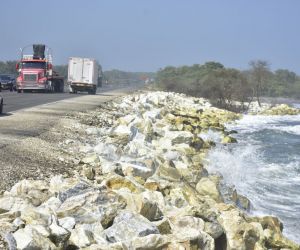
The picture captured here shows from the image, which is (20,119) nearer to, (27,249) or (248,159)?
(248,159)

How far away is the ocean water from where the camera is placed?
12.9 meters

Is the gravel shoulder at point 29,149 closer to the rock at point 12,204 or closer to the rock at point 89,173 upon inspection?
the rock at point 89,173

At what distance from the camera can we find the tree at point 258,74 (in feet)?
272

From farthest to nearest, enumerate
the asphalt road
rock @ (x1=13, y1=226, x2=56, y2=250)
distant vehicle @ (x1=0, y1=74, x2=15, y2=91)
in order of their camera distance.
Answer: distant vehicle @ (x1=0, y1=74, x2=15, y2=91)
the asphalt road
rock @ (x1=13, y1=226, x2=56, y2=250)

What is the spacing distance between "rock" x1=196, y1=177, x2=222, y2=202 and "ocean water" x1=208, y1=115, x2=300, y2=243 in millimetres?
1512

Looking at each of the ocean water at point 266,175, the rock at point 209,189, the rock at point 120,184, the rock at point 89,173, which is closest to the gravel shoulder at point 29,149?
the rock at point 89,173

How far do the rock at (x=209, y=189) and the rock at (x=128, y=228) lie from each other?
448cm

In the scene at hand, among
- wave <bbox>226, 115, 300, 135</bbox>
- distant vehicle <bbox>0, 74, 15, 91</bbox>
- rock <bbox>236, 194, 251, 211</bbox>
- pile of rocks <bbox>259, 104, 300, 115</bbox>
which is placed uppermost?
distant vehicle <bbox>0, 74, 15, 91</bbox>

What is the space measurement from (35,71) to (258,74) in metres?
48.7

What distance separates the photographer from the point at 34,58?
142 ft

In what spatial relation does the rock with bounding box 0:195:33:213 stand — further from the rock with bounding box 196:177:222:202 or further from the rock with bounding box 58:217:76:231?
the rock with bounding box 196:177:222:202

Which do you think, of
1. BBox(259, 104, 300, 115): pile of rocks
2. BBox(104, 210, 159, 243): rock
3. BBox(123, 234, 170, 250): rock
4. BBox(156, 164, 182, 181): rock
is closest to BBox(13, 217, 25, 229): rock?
BBox(104, 210, 159, 243): rock

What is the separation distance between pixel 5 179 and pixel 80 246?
3069 mm

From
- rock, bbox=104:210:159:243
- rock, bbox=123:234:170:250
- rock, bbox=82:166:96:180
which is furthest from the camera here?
rock, bbox=82:166:96:180
